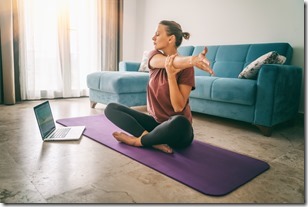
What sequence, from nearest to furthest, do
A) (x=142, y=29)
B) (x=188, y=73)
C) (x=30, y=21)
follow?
(x=188, y=73) < (x=30, y=21) < (x=142, y=29)

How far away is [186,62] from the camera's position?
4.20ft

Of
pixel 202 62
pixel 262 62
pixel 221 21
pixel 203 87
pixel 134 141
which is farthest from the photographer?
pixel 221 21

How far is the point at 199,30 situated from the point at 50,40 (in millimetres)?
2204

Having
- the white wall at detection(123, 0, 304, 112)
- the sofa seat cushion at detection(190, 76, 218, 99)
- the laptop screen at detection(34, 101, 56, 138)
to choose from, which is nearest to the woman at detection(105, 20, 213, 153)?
the laptop screen at detection(34, 101, 56, 138)

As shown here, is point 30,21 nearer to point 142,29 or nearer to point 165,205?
point 142,29

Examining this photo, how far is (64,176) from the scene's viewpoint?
4.18 feet

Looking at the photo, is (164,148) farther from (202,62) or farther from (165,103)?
(202,62)

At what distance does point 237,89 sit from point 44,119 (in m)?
1.62

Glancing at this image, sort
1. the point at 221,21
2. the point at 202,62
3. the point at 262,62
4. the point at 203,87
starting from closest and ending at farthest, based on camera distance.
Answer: the point at 202,62, the point at 262,62, the point at 203,87, the point at 221,21

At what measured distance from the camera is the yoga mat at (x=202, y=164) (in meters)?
1.23

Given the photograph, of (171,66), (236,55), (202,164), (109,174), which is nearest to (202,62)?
(171,66)

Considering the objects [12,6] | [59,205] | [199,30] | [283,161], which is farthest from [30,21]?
[283,161]

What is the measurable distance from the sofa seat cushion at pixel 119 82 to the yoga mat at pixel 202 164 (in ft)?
3.11

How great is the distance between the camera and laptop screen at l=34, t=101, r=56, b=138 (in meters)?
1.77
